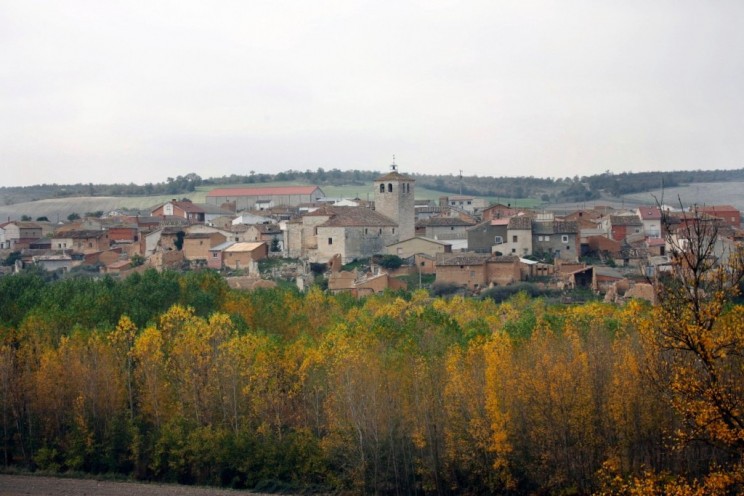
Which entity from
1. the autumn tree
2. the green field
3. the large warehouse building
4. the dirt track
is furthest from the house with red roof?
the autumn tree

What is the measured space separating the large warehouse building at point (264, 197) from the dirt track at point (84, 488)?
54.7 m

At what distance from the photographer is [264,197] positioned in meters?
84.9

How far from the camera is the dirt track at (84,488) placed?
82.4 feet

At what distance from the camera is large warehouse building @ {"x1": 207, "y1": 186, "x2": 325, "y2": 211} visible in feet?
273

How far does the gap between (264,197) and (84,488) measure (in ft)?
196

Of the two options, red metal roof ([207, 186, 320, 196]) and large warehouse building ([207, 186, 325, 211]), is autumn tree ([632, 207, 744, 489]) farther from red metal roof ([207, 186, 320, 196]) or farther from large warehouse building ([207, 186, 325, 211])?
red metal roof ([207, 186, 320, 196])

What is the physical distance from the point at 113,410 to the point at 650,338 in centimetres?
1819

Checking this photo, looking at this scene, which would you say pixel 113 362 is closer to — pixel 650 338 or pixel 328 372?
pixel 328 372

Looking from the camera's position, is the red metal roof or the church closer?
the church

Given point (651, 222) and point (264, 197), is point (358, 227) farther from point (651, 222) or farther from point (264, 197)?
point (264, 197)

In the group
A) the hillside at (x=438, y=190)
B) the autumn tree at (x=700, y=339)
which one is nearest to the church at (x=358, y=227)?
the hillside at (x=438, y=190)

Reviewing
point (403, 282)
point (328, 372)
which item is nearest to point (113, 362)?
point (328, 372)

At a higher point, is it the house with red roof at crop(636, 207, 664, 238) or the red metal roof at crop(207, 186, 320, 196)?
the red metal roof at crop(207, 186, 320, 196)

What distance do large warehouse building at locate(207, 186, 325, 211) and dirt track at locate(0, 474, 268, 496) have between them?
54.7 meters
